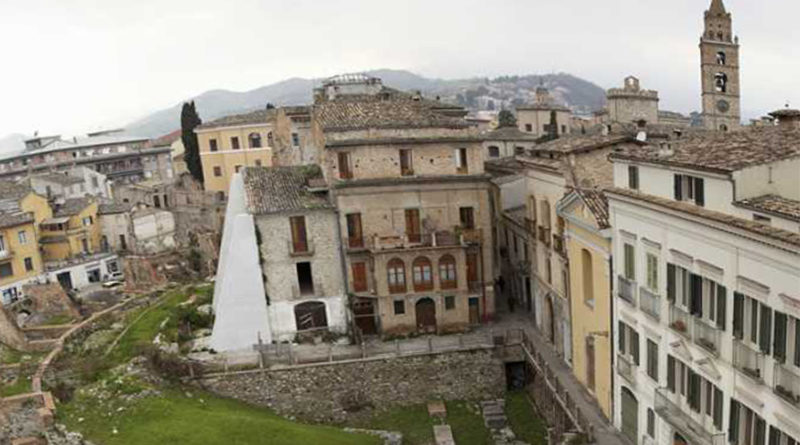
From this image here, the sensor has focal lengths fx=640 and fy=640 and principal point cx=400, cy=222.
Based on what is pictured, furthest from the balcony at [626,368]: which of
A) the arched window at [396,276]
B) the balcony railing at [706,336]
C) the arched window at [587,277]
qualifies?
the arched window at [396,276]

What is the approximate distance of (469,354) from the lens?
3519 cm

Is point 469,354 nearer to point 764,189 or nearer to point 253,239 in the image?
point 253,239

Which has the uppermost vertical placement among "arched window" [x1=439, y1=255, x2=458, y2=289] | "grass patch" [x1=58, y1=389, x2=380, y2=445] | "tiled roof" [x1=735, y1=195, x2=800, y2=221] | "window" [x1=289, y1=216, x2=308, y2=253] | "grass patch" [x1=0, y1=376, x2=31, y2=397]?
"tiled roof" [x1=735, y1=195, x2=800, y2=221]

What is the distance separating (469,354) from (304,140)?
69.4ft

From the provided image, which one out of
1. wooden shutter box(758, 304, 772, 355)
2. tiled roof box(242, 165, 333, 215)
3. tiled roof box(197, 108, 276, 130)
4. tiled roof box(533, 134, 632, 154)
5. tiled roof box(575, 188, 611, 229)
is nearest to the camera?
wooden shutter box(758, 304, 772, 355)

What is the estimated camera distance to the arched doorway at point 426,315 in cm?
3775

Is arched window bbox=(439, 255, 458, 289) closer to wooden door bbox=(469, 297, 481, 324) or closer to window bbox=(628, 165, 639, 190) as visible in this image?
A: wooden door bbox=(469, 297, 481, 324)

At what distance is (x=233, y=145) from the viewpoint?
229ft

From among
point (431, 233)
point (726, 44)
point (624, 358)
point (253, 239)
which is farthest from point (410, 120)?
point (726, 44)

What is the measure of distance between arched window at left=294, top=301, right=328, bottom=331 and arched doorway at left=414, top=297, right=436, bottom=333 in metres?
5.57

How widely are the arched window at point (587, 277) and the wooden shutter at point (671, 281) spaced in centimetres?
681

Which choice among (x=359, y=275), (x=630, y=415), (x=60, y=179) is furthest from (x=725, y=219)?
(x=60, y=179)

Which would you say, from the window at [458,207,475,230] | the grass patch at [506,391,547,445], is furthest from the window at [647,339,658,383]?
the window at [458,207,475,230]

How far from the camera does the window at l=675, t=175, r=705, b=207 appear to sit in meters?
18.3
